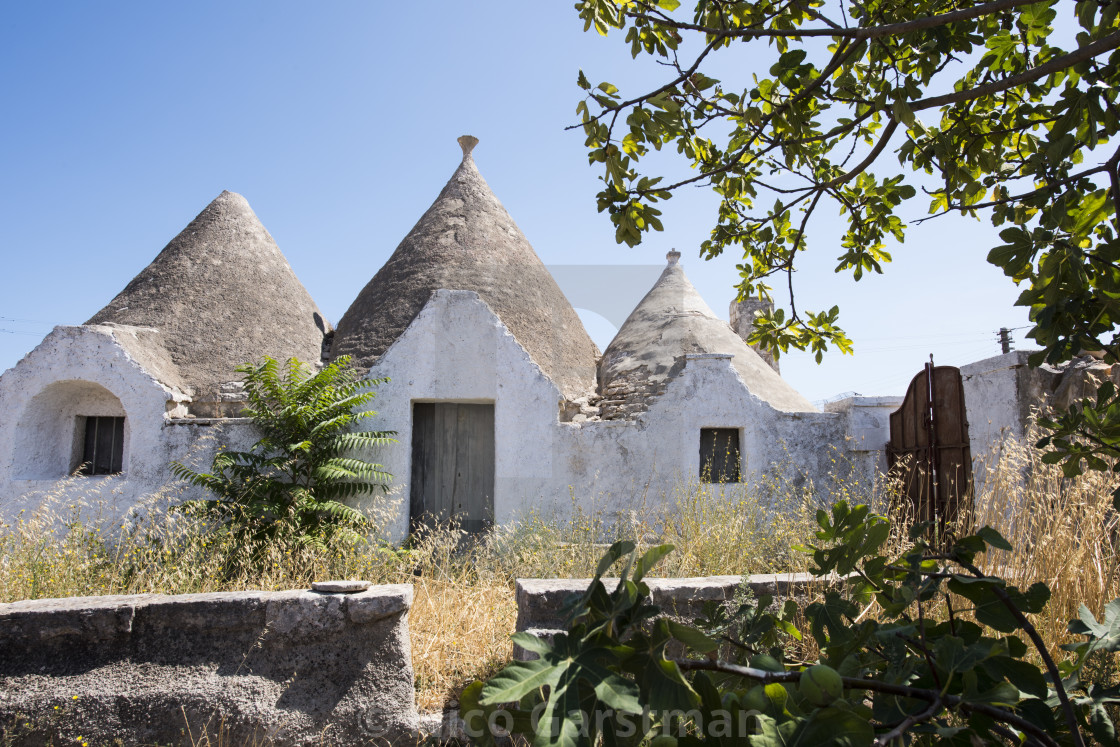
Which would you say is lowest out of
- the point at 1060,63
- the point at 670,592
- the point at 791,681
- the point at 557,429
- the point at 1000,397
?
the point at 670,592

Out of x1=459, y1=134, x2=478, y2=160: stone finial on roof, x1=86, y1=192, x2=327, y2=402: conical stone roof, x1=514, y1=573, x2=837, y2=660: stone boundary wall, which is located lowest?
x1=514, y1=573, x2=837, y2=660: stone boundary wall

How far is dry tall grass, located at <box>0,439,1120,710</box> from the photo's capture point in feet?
10.9

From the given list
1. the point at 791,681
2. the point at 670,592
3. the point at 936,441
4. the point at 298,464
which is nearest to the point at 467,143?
the point at 298,464

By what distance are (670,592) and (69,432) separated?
8.40 m

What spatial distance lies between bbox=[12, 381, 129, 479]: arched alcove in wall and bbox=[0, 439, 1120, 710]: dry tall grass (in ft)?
2.61

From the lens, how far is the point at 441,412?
8.56 m

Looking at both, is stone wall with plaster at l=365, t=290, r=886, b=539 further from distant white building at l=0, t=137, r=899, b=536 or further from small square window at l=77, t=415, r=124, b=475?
small square window at l=77, t=415, r=124, b=475

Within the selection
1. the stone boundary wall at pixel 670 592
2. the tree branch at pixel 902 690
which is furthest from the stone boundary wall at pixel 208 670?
the tree branch at pixel 902 690

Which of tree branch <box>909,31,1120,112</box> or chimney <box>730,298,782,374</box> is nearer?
tree branch <box>909,31,1120,112</box>

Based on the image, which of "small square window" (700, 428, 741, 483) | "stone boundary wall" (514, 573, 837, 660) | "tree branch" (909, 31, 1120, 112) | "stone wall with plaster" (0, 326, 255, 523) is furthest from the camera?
"small square window" (700, 428, 741, 483)

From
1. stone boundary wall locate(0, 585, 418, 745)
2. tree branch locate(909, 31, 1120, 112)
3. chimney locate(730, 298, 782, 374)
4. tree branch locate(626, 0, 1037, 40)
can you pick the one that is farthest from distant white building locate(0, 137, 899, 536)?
tree branch locate(909, 31, 1120, 112)

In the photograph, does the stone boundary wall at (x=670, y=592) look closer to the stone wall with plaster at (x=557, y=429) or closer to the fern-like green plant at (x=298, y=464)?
the fern-like green plant at (x=298, y=464)

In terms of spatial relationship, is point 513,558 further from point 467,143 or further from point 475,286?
point 467,143

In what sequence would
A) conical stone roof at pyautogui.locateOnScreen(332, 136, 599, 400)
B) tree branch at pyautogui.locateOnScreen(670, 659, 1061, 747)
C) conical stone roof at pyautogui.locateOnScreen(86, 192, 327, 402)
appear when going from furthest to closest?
conical stone roof at pyautogui.locateOnScreen(332, 136, 599, 400), conical stone roof at pyautogui.locateOnScreen(86, 192, 327, 402), tree branch at pyautogui.locateOnScreen(670, 659, 1061, 747)
